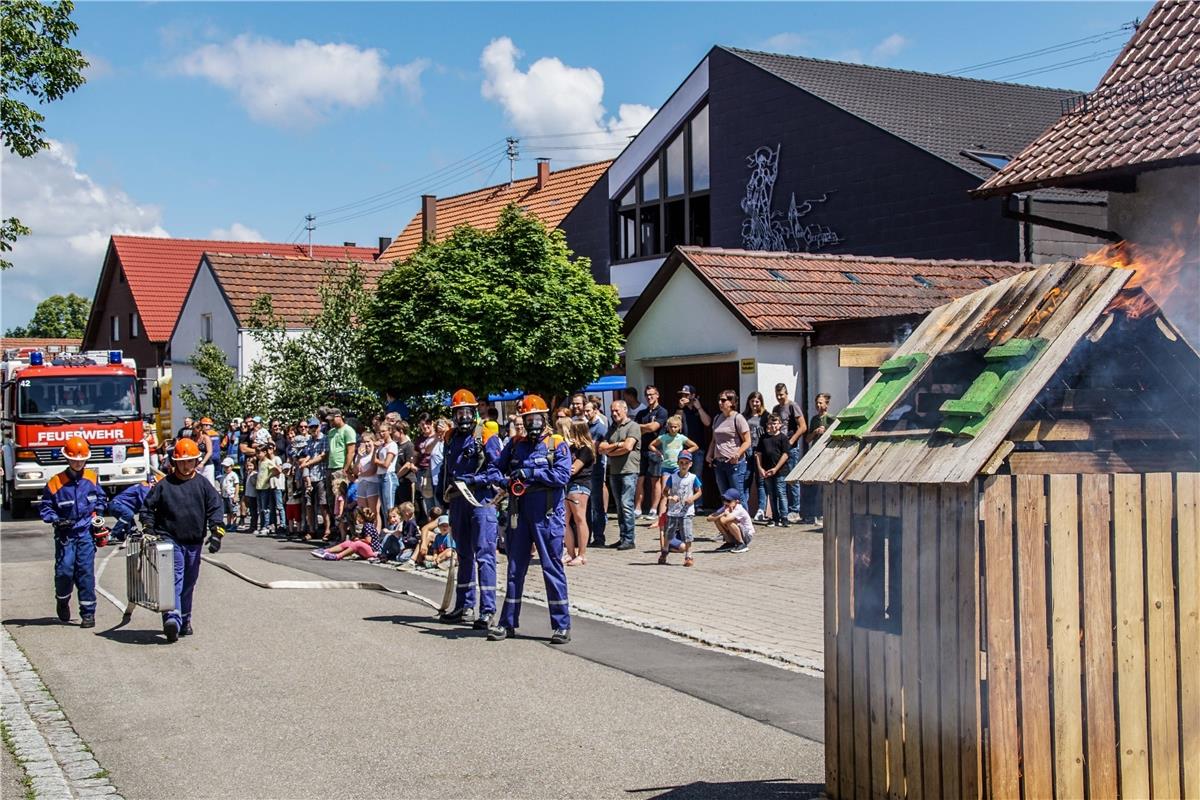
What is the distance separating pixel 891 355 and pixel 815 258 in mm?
16392

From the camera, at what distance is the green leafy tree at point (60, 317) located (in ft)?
328

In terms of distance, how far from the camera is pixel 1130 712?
454cm

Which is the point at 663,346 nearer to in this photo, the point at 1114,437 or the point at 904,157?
the point at 904,157

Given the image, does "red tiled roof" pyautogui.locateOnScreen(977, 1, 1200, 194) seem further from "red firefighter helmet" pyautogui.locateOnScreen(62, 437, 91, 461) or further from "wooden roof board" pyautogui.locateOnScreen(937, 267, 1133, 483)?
"red firefighter helmet" pyautogui.locateOnScreen(62, 437, 91, 461)

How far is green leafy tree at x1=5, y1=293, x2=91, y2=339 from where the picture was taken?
9988 cm

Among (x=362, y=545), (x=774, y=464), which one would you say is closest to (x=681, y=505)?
(x=774, y=464)

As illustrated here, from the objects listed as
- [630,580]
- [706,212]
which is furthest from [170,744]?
[706,212]

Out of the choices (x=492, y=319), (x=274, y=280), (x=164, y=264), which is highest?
(x=164, y=264)

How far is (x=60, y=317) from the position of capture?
3939 inches

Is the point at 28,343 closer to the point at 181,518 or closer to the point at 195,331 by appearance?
the point at 195,331

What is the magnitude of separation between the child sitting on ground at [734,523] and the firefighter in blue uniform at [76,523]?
6.73 meters

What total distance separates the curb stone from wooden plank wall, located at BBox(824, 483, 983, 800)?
355 centimetres

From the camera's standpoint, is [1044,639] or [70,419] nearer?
[1044,639]

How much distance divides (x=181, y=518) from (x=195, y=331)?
3230 cm
